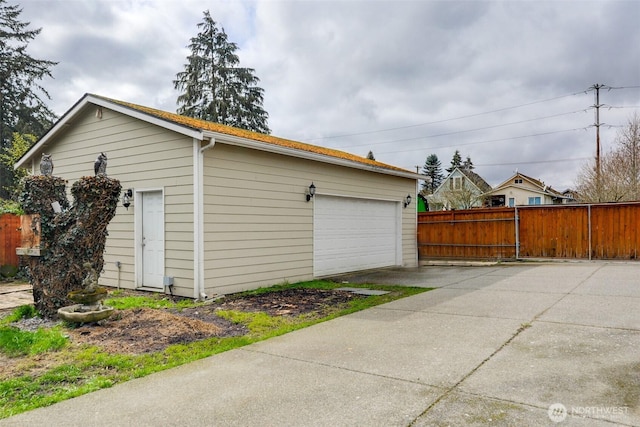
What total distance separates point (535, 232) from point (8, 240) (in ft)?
50.4

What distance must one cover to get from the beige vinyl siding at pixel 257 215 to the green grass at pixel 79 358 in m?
1.61

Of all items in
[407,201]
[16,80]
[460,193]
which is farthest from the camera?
[460,193]

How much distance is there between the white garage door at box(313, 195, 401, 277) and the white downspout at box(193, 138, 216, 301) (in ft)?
10.4

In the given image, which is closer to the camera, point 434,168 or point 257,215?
point 257,215

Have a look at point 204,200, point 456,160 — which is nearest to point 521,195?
point 456,160

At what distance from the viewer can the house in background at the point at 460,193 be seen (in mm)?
28439

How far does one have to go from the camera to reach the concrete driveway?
2744 mm

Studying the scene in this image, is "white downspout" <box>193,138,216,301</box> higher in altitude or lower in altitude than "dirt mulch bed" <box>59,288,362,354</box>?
higher

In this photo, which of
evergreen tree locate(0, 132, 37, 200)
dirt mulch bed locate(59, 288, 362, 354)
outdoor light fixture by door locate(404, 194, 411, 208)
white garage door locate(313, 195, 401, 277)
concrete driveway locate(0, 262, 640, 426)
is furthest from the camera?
evergreen tree locate(0, 132, 37, 200)

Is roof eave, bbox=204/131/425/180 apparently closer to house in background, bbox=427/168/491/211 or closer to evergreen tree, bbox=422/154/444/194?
house in background, bbox=427/168/491/211

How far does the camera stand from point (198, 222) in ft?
23.5

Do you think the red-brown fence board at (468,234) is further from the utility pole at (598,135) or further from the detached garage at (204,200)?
the utility pole at (598,135)

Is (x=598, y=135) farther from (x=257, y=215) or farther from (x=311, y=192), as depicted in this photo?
A: (x=257, y=215)

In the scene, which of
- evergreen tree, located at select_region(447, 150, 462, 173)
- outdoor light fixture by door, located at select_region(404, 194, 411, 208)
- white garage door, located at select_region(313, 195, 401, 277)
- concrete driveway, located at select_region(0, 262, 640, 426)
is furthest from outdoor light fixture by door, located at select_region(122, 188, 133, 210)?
evergreen tree, located at select_region(447, 150, 462, 173)
